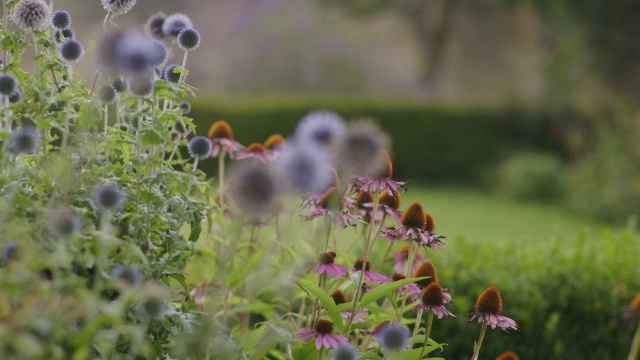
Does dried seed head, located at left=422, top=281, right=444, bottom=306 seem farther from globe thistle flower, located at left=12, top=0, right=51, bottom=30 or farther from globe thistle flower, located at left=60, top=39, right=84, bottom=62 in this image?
globe thistle flower, located at left=12, top=0, right=51, bottom=30

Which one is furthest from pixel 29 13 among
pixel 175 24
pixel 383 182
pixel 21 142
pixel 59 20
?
pixel 383 182

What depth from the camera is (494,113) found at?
13.1 metres

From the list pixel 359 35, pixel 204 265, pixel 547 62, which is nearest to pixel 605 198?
pixel 547 62

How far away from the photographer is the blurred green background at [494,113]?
12.2 ft

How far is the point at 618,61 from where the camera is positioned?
13320 mm

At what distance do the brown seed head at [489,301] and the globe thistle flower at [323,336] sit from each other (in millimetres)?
400

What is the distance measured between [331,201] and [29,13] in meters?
0.87

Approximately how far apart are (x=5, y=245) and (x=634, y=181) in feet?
29.9

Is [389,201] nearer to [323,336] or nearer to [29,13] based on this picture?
[323,336]

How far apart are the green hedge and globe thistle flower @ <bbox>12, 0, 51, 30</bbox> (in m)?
10.1

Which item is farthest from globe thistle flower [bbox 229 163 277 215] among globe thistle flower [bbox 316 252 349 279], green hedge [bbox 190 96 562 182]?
green hedge [bbox 190 96 562 182]

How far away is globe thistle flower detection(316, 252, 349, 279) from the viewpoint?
2.01m

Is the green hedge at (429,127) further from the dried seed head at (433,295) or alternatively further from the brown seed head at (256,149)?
the dried seed head at (433,295)

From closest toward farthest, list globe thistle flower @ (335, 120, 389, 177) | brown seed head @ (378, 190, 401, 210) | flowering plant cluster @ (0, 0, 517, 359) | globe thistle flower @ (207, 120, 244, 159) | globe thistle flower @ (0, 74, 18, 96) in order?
flowering plant cluster @ (0, 0, 517, 359) → globe thistle flower @ (335, 120, 389, 177) → globe thistle flower @ (0, 74, 18, 96) → brown seed head @ (378, 190, 401, 210) → globe thistle flower @ (207, 120, 244, 159)
